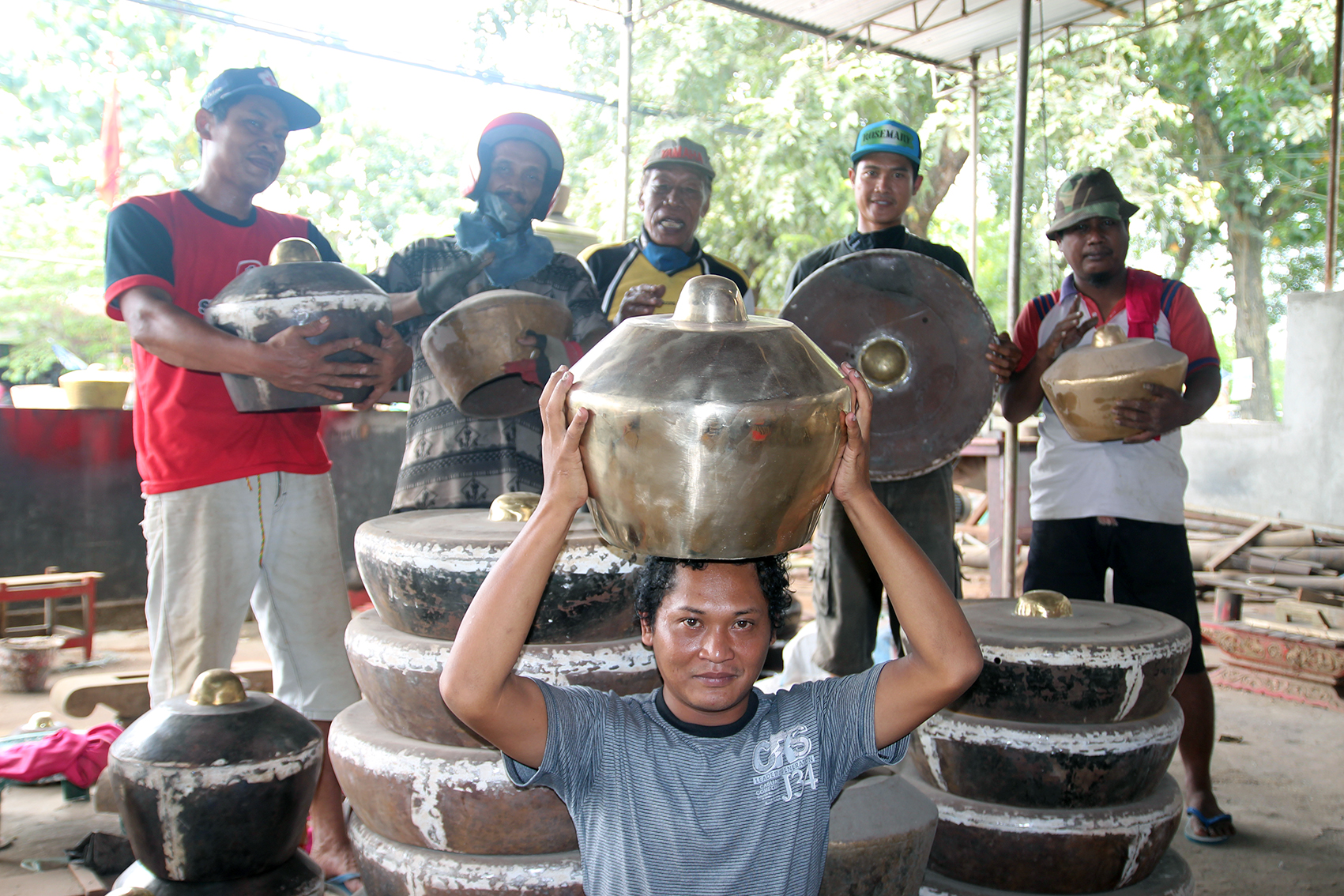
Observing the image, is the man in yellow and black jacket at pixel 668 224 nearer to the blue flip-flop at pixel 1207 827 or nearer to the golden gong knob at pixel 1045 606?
the golden gong knob at pixel 1045 606

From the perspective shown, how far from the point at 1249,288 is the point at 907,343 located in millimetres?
17970

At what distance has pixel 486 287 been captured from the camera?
276cm

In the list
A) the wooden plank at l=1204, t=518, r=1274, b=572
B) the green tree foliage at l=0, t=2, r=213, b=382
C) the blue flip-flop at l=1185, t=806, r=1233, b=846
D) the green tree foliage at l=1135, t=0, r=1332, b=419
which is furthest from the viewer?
the green tree foliage at l=1135, t=0, r=1332, b=419

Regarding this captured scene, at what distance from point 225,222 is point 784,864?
7.15 feet

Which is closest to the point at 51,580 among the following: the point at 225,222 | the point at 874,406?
the point at 225,222

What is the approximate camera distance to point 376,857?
201 centimetres

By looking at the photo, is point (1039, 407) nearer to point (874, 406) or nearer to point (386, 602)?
point (874, 406)

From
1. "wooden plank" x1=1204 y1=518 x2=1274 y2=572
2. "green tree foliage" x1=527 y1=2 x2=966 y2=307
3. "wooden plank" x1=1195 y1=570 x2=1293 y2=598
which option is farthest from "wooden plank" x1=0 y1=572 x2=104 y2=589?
"wooden plank" x1=1204 y1=518 x2=1274 y2=572

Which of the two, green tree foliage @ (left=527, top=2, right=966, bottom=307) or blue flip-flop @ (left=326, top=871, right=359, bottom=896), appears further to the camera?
green tree foliage @ (left=527, top=2, right=966, bottom=307)

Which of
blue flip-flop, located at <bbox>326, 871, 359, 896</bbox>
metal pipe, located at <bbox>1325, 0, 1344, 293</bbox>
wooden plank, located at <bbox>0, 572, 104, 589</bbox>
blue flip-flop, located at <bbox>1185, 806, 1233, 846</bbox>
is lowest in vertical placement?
blue flip-flop, located at <bbox>1185, 806, 1233, 846</bbox>

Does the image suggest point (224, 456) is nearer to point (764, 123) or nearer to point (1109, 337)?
point (1109, 337)

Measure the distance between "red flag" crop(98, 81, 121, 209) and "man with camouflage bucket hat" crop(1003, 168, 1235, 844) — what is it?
44.0ft

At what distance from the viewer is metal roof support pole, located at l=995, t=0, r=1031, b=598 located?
466cm

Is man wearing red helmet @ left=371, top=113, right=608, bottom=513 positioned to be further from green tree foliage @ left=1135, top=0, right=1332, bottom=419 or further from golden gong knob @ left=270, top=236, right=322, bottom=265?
green tree foliage @ left=1135, top=0, right=1332, bottom=419
